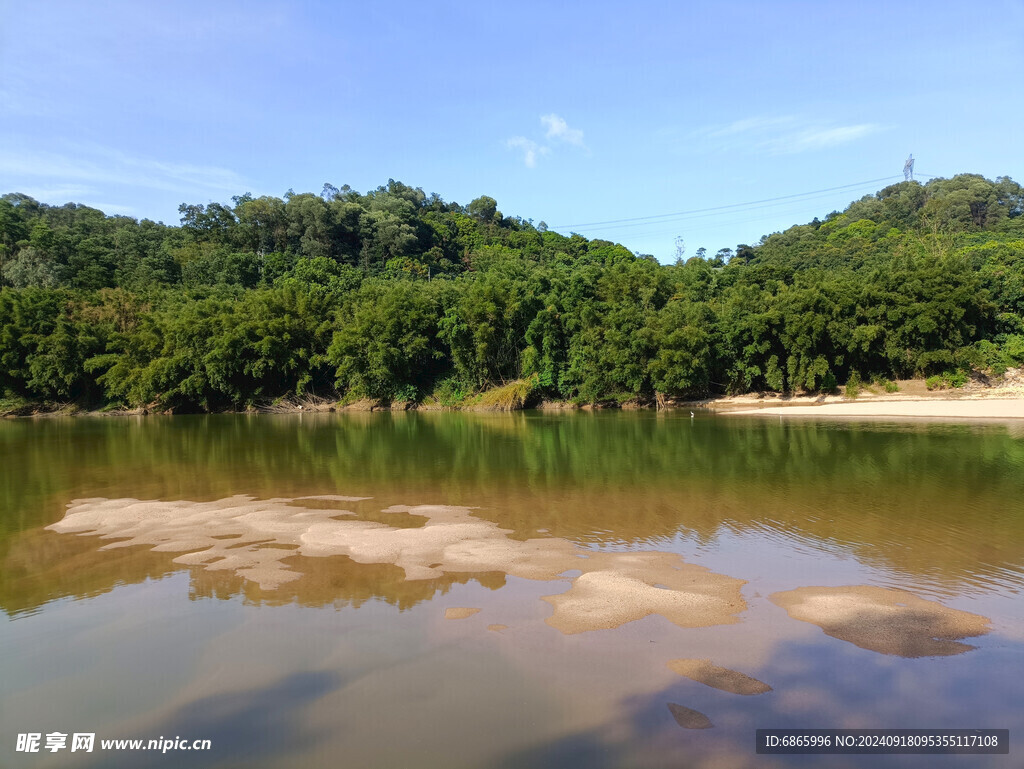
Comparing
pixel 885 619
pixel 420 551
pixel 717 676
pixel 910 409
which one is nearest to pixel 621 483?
pixel 420 551

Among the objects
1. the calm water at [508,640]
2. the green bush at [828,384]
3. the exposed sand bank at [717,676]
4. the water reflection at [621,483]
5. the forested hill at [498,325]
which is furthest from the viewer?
the green bush at [828,384]

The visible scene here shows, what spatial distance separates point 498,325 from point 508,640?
39249 millimetres

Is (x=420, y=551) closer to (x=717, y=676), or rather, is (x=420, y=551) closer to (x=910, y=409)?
(x=717, y=676)

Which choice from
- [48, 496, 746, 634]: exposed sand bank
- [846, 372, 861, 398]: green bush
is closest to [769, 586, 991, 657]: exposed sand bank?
[48, 496, 746, 634]: exposed sand bank

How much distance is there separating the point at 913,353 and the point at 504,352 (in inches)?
980

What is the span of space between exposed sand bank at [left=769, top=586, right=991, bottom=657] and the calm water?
5.9 inches

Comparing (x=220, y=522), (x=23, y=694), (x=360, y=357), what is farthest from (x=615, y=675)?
(x=360, y=357)

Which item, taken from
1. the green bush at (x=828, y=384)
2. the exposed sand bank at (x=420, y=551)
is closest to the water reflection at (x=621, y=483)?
the exposed sand bank at (x=420, y=551)

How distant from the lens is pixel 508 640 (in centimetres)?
641

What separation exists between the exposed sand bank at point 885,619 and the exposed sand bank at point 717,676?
1.44 meters

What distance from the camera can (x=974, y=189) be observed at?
8831 cm

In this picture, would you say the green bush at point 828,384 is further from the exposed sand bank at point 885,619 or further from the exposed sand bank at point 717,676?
the exposed sand bank at point 717,676

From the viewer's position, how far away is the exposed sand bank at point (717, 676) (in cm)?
541

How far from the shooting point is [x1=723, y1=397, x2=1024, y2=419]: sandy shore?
30.2 m
